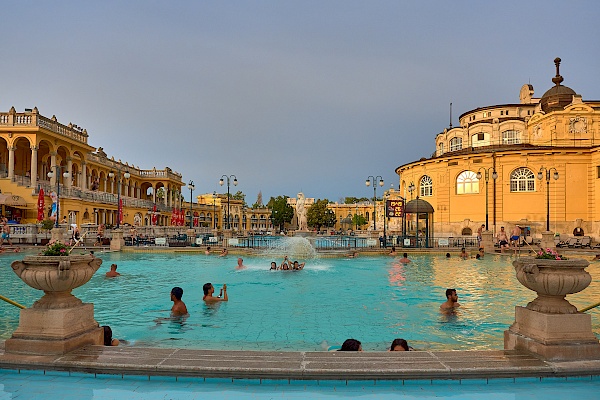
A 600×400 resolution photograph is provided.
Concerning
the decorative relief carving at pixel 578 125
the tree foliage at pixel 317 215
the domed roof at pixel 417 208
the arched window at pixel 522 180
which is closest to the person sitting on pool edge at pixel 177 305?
the domed roof at pixel 417 208

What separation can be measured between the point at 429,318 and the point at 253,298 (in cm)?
585

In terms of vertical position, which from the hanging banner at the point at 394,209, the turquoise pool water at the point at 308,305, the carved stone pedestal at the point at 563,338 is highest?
the hanging banner at the point at 394,209

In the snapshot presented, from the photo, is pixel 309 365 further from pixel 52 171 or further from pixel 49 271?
pixel 52 171

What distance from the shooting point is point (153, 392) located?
5020 mm

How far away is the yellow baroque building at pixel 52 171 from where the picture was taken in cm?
3728

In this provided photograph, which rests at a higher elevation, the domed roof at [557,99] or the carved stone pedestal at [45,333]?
the domed roof at [557,99]

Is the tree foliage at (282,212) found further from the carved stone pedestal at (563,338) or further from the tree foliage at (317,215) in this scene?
the carved stone pedestal at (563,338)

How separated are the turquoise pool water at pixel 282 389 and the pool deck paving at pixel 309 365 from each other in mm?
80

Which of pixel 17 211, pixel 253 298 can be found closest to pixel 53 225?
pixel 17 211

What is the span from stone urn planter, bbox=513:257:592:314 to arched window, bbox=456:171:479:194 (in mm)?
42748

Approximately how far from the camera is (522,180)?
1721 inches

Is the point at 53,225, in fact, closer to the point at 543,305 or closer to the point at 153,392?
the point at 153,392

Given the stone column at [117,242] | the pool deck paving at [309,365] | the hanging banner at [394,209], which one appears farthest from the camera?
the hanging banner at [394,209]

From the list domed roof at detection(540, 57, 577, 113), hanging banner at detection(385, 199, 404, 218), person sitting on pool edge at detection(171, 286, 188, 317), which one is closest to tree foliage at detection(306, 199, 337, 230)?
domed roof at detection(540, 57, 577, 113)
